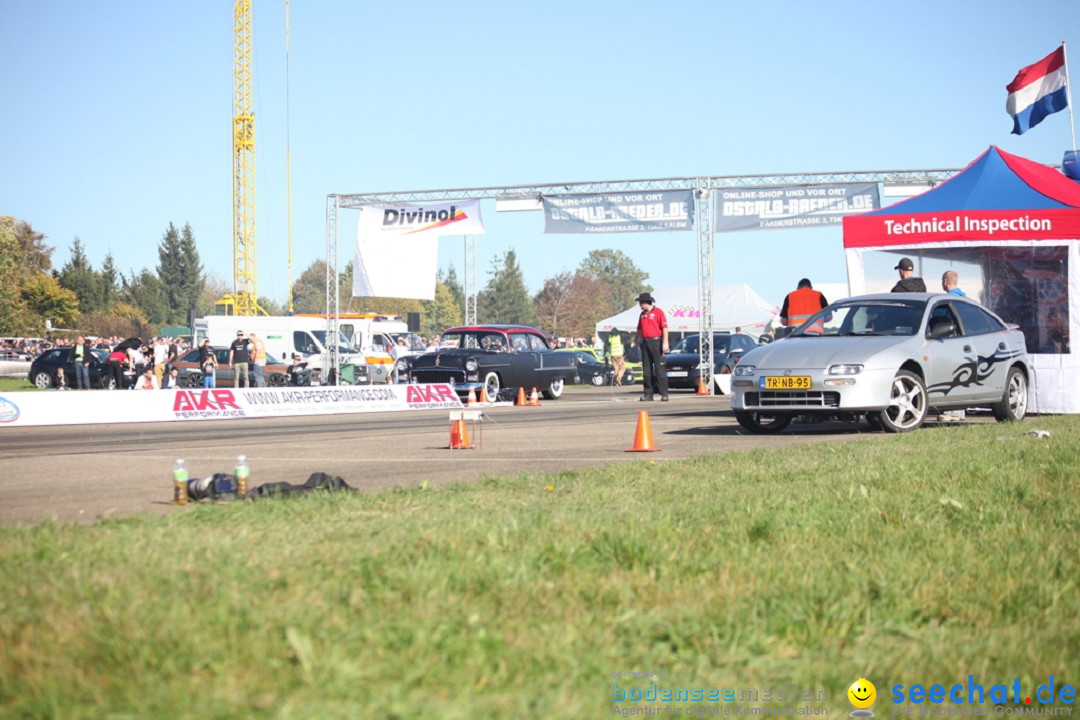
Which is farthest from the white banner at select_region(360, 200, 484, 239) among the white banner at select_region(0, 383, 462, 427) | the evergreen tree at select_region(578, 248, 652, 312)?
the evergreen tree at select_region(578, 248, 652, 312)

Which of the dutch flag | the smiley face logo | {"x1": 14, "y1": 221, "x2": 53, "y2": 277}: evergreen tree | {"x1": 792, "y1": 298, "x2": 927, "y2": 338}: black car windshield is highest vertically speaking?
{"x1": 14, "y1": 221, "x2": 53, "y2": 277}: evergreen tree

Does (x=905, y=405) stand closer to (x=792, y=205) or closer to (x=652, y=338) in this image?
(x=652, y=338)

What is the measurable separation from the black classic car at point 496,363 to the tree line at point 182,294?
171 feet

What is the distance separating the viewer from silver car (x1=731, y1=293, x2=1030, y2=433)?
12383mm

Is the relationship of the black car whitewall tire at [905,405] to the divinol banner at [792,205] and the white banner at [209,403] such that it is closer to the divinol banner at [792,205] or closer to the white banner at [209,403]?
the white banner at [209,403]

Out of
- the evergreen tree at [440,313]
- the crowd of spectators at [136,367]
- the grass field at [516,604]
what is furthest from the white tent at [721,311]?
the evergreen tree at [440,313]

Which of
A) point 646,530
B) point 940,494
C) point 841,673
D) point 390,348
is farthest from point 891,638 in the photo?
point 390,348

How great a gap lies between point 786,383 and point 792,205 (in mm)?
18835

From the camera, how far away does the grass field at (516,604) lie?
3064mm

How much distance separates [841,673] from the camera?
135 inches

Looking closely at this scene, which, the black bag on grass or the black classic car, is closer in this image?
the black bag on grass

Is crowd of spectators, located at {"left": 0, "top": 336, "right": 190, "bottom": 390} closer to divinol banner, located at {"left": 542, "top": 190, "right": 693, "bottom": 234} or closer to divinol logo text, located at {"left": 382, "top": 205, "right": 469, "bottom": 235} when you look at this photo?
divinol logo text, located at {"left": 382, "top": 205, "right": 469, "bottom": 235}

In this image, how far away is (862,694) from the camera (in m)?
3.27

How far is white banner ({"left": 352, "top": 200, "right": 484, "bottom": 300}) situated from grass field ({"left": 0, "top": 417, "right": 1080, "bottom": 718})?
26.9 metres
